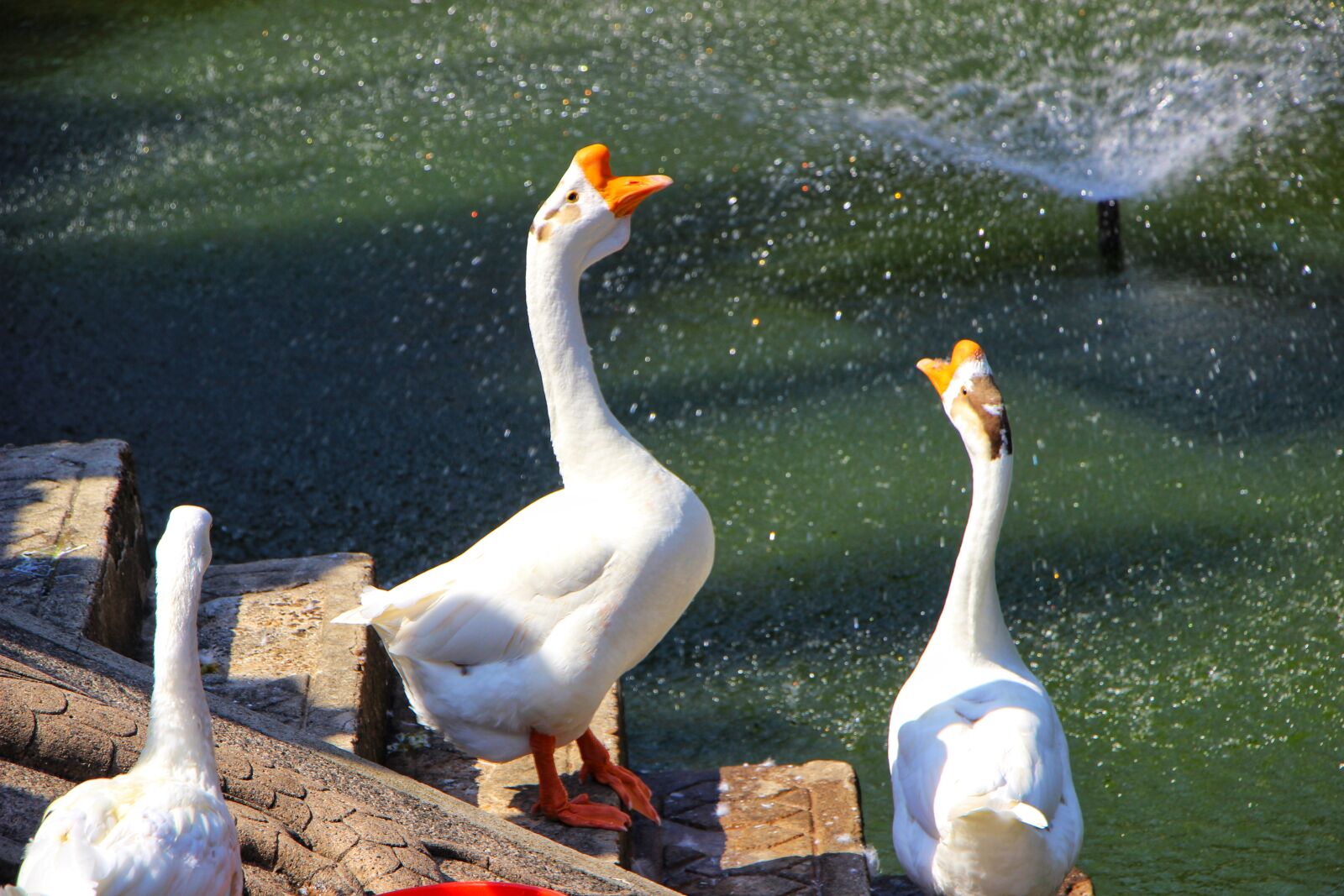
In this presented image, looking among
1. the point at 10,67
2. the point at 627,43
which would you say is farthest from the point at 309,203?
the point at 10,67

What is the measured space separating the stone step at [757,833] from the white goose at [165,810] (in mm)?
1087

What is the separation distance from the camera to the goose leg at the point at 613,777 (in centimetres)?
302

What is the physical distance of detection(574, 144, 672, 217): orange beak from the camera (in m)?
2.91

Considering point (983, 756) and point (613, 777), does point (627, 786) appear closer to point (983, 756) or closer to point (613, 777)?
point (613, 777)

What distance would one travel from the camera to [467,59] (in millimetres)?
7777

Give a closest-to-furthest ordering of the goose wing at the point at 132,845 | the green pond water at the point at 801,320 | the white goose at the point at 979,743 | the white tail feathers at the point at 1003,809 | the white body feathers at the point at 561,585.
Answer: the goose wing at the point at 132,845
the white tail feathers at the point at 1003,809
the white goose at the point at 979,743
the white body feathers at the point at 561,585
the green pond water at the point at 801,320

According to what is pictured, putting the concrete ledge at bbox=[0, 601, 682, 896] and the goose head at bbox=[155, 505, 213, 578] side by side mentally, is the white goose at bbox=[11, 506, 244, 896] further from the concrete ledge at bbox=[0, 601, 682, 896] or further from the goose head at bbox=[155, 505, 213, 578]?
the concrete ledge at bbox=[0, 601, 682, 896]

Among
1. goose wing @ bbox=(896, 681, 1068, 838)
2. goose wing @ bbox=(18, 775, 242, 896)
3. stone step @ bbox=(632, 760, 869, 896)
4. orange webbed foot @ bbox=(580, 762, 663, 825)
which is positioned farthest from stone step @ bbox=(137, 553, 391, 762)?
goose wing @ bbox=(896, 681, 1068, 838)

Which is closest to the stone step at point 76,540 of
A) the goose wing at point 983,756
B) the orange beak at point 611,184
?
the orange beak at point 611,184

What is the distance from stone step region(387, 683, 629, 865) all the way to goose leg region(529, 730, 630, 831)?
2 cm

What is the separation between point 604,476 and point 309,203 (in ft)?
13.7

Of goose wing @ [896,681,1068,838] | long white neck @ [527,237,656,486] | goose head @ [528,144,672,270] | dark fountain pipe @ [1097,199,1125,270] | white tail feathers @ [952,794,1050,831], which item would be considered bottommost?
white tail feathers @ [952,794,1050,831]

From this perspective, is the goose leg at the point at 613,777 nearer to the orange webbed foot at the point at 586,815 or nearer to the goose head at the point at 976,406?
the orange webbed foot at the point at 586,815

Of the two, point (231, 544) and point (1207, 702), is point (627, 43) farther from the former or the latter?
point (1207, 702)
